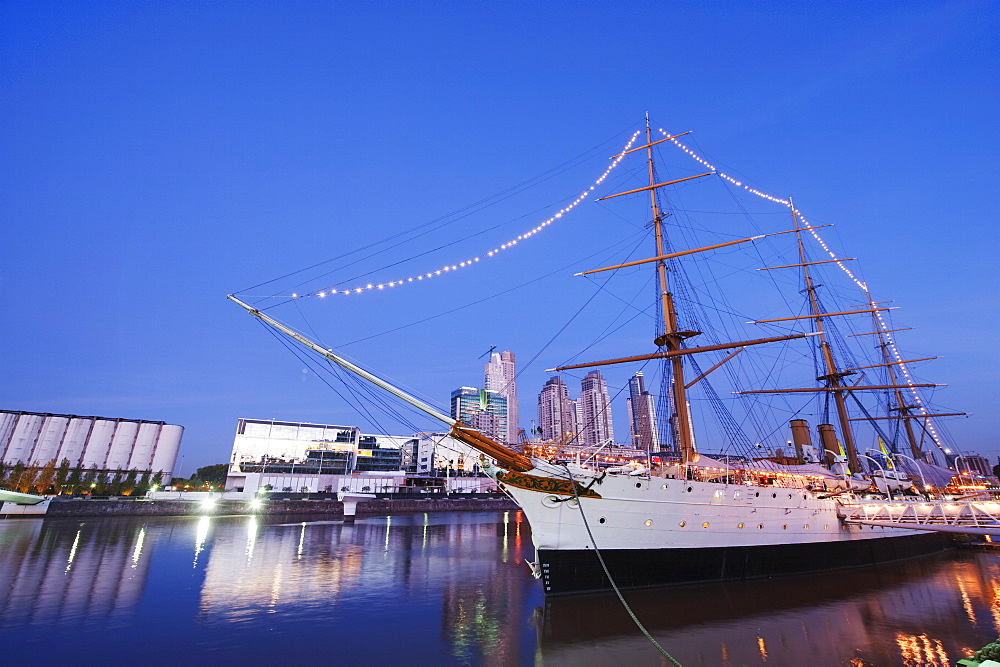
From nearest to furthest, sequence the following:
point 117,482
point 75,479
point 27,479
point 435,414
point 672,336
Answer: point 435,414
point 672,336
point 27,479
point 75,479
point 117,482

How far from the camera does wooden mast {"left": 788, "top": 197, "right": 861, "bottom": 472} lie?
3566cm

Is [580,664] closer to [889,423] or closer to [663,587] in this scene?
[663,587]

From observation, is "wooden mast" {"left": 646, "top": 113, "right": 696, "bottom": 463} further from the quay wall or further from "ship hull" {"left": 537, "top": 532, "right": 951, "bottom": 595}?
the quay wall

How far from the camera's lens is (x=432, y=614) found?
48.4 feet

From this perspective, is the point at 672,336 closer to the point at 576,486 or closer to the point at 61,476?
the point at 576,486

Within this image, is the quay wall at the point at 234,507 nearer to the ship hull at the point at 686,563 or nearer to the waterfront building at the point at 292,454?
the waterfront building at the point at 292,454

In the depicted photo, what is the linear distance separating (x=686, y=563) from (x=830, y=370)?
1212 inches

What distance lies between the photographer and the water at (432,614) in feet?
37.2

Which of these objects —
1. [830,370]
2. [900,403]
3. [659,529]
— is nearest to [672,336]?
[659,529]

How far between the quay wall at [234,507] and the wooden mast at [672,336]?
4530 cm

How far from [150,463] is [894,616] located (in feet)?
326

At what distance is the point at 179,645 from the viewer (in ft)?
37.7

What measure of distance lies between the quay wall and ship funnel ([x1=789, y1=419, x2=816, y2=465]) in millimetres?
47603

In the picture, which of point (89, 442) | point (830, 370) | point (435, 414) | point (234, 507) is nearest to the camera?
point (435, 414)
